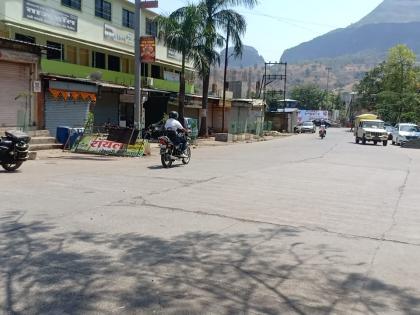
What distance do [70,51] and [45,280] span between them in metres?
29.8

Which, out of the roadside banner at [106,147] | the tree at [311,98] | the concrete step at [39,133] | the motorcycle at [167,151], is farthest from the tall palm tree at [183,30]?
the tree at [311,98]

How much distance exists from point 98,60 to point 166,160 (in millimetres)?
22006

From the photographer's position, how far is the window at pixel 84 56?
33.7 metres

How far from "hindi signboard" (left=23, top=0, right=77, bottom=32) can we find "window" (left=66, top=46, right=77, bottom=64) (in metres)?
1.68

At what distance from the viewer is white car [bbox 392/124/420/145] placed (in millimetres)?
41562

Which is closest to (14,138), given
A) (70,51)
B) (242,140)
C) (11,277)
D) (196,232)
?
(196,232)

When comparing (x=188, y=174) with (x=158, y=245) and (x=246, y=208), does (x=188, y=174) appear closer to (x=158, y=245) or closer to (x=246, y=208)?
(x=246, y=208)

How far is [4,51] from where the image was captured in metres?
19.8

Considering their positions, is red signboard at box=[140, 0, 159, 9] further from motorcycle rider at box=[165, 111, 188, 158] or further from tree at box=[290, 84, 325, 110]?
tree at box=[290, 84, 325, 110]

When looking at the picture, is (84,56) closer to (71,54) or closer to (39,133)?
(71,54)

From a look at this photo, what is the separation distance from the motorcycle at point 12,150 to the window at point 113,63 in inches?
955

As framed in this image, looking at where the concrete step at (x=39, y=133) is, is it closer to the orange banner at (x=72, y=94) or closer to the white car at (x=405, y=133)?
the orange banner at (x=72, y=94)

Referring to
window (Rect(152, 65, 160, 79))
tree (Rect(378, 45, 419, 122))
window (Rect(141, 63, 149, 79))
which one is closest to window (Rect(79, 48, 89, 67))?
window (Rect(141, 63, 149, 79))

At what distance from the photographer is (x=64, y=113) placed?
77.5ft
